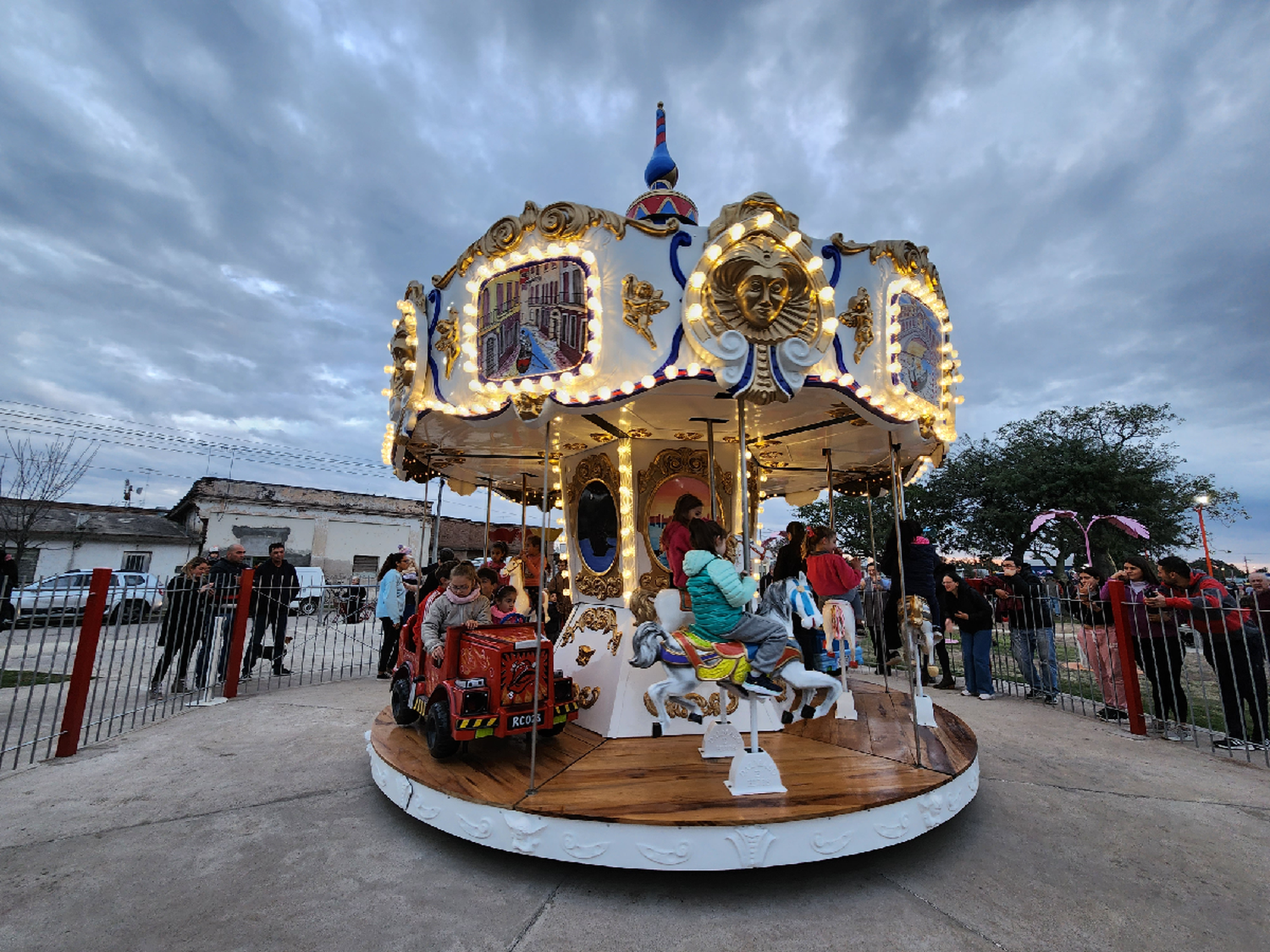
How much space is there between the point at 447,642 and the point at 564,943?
2.22 meters

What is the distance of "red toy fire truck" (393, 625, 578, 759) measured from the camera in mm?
4031

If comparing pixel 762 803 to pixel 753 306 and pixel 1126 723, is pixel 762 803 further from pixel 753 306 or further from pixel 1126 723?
pixel 1126 723

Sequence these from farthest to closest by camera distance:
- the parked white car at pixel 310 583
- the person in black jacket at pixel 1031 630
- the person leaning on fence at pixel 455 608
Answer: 1. the parked white car at pixel 310 583
2. the person in black jacket at pixel 1031 630
3. the person leaning on fence at pixel 455 608

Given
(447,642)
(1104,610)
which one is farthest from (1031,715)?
(447,642)

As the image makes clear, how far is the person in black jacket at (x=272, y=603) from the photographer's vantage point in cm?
821

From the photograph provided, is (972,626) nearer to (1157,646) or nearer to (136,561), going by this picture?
(1157,646)

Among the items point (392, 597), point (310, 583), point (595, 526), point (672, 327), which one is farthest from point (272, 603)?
point (310, 583)

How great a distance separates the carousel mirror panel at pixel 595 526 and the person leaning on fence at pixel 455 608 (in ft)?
4.54

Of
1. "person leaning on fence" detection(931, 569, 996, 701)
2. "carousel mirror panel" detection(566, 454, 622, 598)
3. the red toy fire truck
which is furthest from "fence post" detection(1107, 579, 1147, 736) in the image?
the red toy fire truck

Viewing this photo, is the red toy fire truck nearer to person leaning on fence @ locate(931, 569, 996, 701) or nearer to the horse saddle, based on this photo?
the horse saddle

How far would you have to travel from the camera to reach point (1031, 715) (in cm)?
687

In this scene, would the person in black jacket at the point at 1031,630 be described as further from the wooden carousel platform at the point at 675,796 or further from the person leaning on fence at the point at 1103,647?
the wooden carousel platform at the point at 675,796

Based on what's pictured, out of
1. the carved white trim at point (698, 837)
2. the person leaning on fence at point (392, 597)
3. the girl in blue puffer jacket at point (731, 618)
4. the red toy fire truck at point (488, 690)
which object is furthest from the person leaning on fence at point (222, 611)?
the girl in blue puffer jacket at point (731, 618)

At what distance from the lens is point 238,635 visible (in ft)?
24.8
